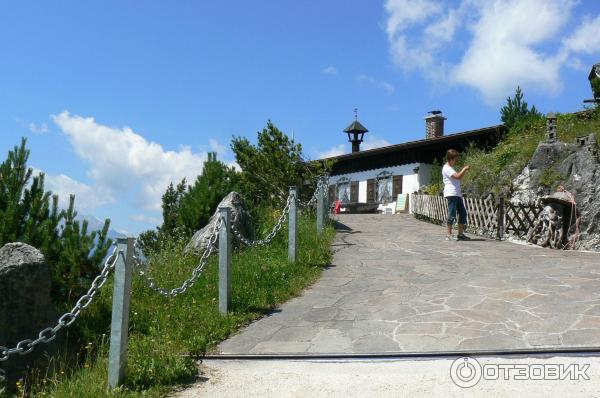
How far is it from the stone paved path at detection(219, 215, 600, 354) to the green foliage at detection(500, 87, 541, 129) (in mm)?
18231

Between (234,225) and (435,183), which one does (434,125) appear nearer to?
(435,183)

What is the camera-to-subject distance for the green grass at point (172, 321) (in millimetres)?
4559

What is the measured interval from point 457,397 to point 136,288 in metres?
4.63

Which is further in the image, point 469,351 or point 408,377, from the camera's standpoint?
point 469,351

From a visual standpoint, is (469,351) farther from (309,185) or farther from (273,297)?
(309,185)

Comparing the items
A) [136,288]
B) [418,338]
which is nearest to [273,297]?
[136,288]

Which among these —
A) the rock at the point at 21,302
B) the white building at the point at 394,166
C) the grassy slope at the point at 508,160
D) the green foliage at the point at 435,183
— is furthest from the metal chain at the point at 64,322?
the white building at the point at 394,166

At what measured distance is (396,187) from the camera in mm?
29984

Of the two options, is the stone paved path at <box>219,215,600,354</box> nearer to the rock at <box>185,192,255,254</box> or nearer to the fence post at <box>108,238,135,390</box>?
the fence post at <box>108,238,135,390</box>

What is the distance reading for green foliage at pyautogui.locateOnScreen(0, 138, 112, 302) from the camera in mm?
6230

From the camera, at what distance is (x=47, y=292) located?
5211 mm

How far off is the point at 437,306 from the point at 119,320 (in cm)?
384

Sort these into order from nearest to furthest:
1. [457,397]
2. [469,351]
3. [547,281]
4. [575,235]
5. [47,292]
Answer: [457,397] < [469,351] < [47,292] < [547,281] < [575,235]

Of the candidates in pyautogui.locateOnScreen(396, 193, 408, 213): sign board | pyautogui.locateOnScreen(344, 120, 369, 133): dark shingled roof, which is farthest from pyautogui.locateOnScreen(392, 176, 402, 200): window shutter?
pyautogui.locateOnScreen(344, 120, 369, 133): dark shingled roof
